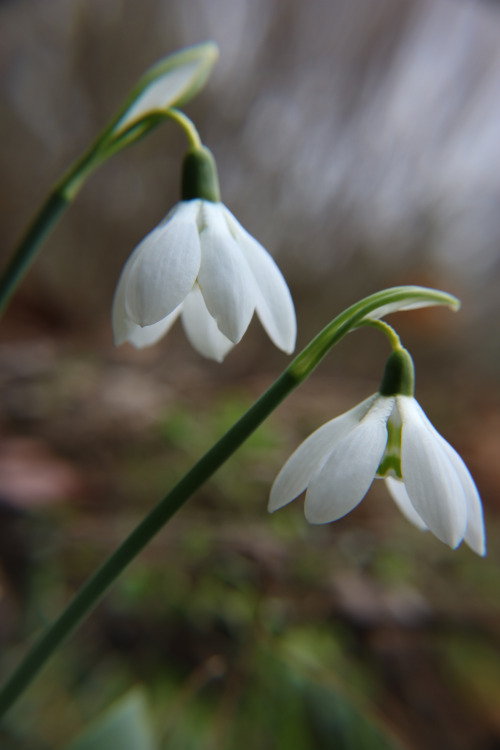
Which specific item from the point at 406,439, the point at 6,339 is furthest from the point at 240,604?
the point at 6,339

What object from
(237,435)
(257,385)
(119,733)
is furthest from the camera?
(257,385)

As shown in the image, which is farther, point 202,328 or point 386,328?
point 202,328

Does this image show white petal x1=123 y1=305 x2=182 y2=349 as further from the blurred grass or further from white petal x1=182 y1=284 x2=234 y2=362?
the blurred grass

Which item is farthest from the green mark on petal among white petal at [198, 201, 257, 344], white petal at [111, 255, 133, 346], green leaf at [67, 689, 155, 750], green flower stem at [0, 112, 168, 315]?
green leaf at [67, 689, 155, 750]

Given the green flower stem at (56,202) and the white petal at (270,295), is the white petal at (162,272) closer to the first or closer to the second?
the white petal at (270,295)

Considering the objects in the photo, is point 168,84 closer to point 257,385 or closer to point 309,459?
point 309,459

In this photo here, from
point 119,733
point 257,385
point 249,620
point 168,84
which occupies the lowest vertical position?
point 257,385

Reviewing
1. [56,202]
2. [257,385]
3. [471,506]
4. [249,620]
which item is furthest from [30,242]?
[257,385]
